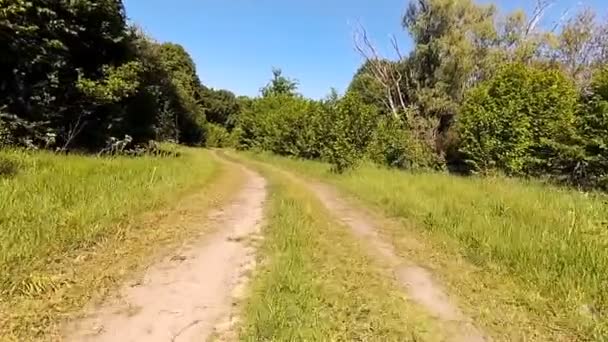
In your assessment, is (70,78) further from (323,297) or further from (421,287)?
(421,287)

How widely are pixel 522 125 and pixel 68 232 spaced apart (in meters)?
19.2

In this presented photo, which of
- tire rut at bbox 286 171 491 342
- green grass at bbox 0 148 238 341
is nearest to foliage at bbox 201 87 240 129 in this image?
green grass at bbox 0 148 238 341

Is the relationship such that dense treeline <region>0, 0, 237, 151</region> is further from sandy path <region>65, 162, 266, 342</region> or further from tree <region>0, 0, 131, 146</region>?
sandy path <region>65, 162, 266, 342</region>

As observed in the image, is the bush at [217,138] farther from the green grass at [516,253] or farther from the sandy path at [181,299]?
the sandy path at [181,299]

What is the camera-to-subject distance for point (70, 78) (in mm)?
17406

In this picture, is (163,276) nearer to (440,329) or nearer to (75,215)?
(75,215)

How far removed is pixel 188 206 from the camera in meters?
9.86

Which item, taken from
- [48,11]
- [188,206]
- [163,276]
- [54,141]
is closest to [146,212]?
[188,206]

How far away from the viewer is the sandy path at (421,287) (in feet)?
14.0

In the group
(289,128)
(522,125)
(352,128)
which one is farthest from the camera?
(289,128)

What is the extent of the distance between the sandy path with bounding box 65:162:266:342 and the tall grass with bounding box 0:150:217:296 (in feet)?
3.35

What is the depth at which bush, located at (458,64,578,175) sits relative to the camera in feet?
66.7

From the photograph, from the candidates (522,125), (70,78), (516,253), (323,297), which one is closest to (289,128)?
(522,125)

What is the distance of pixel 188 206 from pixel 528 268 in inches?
259
